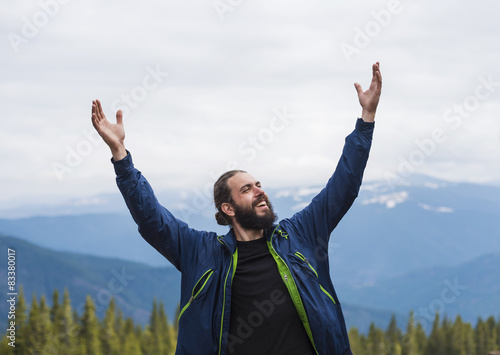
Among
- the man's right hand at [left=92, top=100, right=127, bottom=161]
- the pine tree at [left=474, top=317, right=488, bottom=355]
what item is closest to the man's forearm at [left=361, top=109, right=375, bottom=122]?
the man's right hand at [left=92, top=100, right=127, bottom=161]

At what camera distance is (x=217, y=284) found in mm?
6410

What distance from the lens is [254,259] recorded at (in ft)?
21.7

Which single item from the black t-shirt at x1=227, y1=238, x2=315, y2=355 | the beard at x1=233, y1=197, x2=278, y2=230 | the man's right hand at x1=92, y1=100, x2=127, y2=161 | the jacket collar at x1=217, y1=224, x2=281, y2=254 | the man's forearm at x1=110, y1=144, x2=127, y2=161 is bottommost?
the black t-shirt at x1=227, y1=238, x2=315, y2=355

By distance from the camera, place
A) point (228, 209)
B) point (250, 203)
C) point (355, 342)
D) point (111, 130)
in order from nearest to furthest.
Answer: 1. point (111, 130)
2. point (250, 203)
3. point (228, 209)
4. point (355, 342)

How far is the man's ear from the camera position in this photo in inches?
273

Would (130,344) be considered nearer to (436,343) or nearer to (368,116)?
(436,343)

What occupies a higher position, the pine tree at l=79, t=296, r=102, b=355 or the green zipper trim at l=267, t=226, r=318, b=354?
the pine tree at l=79, t=296, r=102, b=355

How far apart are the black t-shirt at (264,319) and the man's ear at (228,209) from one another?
0.71 metres

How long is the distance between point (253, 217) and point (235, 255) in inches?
16.5

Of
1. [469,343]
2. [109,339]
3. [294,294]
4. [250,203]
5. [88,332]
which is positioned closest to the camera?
[294,294]

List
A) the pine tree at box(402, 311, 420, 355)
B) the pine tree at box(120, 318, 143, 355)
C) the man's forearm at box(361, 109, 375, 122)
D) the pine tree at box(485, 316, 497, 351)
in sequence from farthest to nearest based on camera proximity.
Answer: the pine tree at box(485, 316, 497, 351) < the pine tree at box(402, 311, 420, 355) < the pine tree at box(120, 318, 143, 355) < the man's forearm at box(361, 109, 375, 122)

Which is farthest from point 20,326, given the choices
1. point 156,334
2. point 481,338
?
point 481,338

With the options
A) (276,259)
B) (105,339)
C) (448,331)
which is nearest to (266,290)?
(276,259)

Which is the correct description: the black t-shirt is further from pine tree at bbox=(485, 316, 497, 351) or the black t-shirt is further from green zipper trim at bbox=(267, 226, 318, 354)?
pine tree at bbox=(485, 316, 497, 351)
